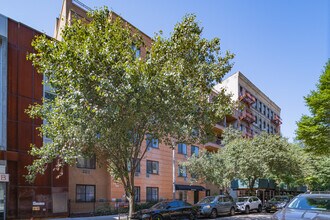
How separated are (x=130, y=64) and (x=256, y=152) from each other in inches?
906

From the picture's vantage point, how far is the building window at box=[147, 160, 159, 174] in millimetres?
34253

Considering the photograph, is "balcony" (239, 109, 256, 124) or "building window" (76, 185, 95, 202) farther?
"balcony" (239, 109, 256, 124)

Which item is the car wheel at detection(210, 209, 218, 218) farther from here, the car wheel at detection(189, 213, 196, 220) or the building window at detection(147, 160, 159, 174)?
the building window at detection(147, 160, 159, 174)

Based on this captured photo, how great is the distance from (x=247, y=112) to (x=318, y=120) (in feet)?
110

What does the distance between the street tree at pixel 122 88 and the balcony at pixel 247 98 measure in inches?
1502

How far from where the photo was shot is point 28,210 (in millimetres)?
22422

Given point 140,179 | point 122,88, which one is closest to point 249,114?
point 140,179

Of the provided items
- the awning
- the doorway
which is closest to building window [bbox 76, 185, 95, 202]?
the awning

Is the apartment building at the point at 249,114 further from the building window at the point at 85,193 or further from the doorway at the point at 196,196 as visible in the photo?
the building window at the point at 85,193

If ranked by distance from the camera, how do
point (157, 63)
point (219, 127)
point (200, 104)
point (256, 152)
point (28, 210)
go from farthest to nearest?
point (219, 127) → point (256, 152) → point (28, 210) → point (200, 104) → point (157, 63)

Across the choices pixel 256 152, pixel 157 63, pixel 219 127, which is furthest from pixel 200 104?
pixel 219 127

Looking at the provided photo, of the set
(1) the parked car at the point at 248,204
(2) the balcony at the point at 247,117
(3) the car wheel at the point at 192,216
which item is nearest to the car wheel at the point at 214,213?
(3) the car wheel at the point at 192,216

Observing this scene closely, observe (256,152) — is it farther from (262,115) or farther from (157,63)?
(262,115)

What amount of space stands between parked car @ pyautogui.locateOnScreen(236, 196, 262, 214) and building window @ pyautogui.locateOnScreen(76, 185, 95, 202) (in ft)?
40.2
